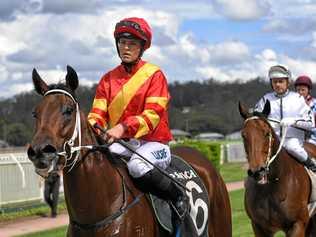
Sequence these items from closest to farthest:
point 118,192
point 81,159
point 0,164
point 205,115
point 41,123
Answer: point 41,123 < point 81,159 < point 118,192 < point 0,164 < point 205,115

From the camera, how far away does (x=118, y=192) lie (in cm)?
493

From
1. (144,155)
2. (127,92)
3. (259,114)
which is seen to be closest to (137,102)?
(127,92)

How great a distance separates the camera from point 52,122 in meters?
4.22

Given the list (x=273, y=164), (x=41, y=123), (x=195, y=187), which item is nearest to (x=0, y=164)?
(x=273, y=164)

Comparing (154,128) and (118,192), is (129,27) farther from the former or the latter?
(118,192)

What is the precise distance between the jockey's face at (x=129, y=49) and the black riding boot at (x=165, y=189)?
890mm

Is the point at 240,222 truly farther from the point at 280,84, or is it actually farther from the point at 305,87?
the point at 280,84

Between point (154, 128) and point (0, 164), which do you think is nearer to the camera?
point (154, 128)

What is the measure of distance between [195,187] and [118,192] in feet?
3.79

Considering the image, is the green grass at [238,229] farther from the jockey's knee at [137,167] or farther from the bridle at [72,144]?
the bridle at [72,144]

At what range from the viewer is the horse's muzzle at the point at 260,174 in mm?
7652

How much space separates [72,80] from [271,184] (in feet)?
14.2

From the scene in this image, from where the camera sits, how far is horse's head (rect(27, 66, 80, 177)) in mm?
4051

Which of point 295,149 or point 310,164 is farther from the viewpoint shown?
point 310,164
